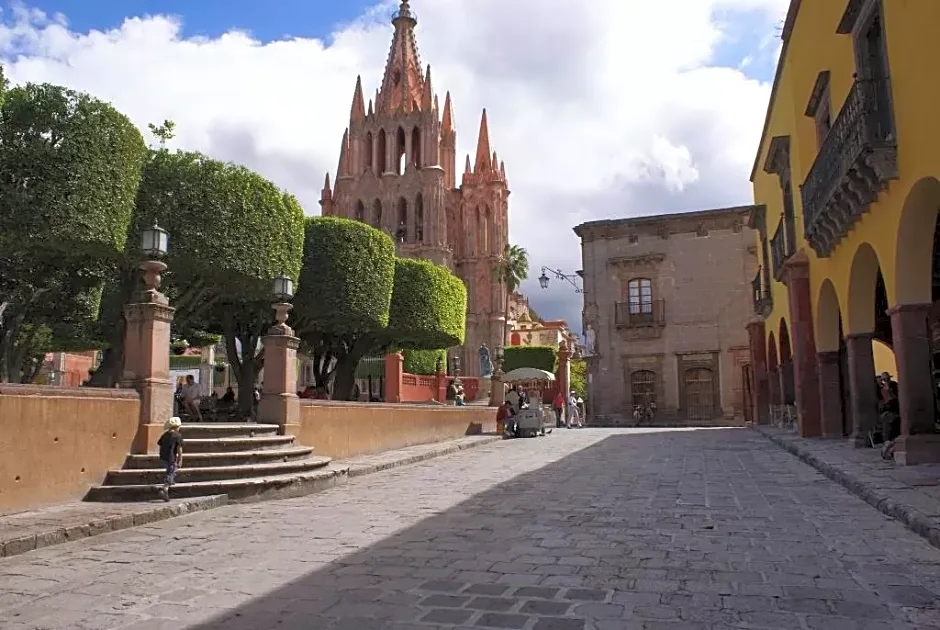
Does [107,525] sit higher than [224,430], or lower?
lower

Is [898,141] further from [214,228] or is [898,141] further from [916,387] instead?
[214,228]

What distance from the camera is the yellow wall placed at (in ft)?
26.4

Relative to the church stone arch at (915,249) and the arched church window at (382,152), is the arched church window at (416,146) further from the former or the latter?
the church stone arch at (915,249)

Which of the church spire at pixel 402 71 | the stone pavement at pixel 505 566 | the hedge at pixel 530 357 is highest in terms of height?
the church spire at pixel 402 71

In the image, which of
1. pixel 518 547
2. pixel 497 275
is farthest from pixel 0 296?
pixel 497 275

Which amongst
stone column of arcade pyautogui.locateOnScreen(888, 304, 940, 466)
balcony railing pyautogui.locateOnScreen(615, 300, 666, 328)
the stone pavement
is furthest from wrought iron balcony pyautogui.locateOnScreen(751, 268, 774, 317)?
the stone pavement

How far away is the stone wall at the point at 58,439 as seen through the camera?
293 inches

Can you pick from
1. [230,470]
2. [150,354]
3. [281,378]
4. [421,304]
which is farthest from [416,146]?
[230,470]

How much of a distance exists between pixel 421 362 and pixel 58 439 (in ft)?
133

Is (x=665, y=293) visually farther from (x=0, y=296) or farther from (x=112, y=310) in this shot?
(x=0, y=296)

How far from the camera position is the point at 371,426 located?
1533 cm

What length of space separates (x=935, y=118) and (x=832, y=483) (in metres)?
4.63

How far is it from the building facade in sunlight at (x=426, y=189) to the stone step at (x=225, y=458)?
50100 mm

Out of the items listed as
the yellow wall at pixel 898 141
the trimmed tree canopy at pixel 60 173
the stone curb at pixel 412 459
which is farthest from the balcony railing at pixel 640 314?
the trimmed tree canopy at pixel 60 173
